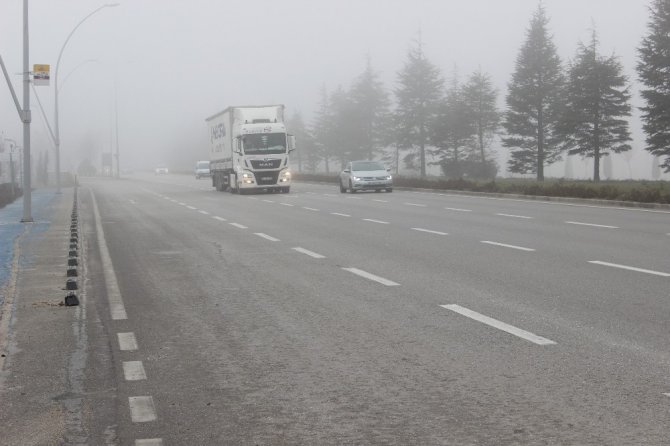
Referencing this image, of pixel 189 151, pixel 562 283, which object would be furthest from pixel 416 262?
pixel 189 151

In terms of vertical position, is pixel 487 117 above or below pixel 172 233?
above

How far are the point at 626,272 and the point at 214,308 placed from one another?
5.16 meters

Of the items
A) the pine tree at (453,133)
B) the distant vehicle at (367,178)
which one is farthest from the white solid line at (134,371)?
the pine tree at (453,133)

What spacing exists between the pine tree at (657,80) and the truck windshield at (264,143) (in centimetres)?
2966

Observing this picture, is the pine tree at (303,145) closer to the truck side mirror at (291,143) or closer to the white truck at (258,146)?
the white truck at (258,146)

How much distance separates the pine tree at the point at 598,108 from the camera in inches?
2707

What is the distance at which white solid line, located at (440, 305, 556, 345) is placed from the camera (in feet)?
22.5

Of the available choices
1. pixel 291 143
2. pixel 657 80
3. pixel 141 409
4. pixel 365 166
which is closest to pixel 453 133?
pixel 657 80

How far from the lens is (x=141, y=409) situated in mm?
5184

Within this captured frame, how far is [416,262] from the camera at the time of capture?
12336 millimetres

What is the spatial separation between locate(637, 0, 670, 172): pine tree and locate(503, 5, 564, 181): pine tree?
48.5 feet

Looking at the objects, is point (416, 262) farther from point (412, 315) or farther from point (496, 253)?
point (412, 315)

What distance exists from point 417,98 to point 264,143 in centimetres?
5095

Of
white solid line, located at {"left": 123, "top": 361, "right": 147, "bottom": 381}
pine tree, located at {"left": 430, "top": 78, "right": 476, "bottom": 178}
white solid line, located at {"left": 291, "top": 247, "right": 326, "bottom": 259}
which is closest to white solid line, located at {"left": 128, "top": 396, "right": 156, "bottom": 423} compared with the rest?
white solid line, located at {"left": 123, "top": 361, "right": 147, "bottom": 381}
